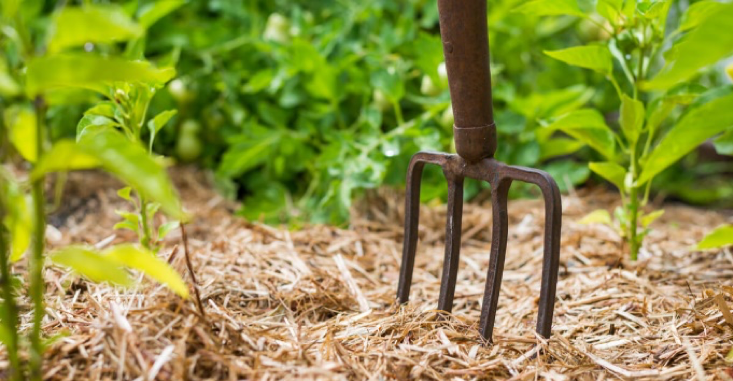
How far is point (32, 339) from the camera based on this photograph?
613 mm

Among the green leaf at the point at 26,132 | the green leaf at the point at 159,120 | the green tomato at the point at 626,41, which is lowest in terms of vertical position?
the green leaf at the point at 26,132

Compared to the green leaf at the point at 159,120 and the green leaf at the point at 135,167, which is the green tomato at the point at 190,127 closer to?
the green leaf at the point at 159,120

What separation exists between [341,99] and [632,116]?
845mm

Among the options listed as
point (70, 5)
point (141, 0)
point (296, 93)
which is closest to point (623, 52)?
point (296, 93)

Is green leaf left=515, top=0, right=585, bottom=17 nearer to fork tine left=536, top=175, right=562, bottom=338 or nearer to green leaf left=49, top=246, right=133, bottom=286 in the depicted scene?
fork tine left=536, top=175, right=562, bottom=338

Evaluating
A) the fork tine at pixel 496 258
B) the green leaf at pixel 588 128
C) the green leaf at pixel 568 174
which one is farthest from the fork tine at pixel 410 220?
the green leaf at pixel 568 174

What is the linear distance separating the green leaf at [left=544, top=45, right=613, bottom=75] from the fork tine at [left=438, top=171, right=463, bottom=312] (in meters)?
0.25

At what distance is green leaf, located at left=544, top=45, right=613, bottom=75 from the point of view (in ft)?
3.14

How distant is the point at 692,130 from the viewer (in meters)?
0.78

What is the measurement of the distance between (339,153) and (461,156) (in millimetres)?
592

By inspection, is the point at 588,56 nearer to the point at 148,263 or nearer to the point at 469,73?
the point at 469,73

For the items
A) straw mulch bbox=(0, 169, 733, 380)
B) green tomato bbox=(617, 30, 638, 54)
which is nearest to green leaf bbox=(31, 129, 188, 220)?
straw mulch bbox=(0, 169, 733, 380)

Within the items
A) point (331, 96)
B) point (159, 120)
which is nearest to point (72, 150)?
point (159, 120)

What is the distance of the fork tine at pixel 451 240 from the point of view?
936 mm
